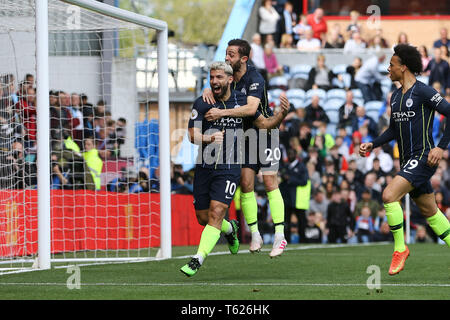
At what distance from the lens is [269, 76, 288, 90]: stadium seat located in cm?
2450

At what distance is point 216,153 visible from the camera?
35.6ft

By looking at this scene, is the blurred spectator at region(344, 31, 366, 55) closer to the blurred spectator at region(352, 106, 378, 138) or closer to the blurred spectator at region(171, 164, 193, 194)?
the blurred spectator at region(352, 106, 378, 138)

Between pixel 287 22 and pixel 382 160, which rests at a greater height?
pixel 287 22

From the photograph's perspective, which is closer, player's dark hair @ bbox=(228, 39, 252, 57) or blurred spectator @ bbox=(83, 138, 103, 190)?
player's dark hair @ bbox=(228, 39, 252, 57)

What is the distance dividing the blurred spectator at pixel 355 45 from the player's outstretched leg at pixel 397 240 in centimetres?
1552

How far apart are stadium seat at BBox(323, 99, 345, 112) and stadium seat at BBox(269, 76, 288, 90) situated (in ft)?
3.91

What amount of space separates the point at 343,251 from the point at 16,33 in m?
5.90

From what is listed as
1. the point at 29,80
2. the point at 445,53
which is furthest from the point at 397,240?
the point at 445,53

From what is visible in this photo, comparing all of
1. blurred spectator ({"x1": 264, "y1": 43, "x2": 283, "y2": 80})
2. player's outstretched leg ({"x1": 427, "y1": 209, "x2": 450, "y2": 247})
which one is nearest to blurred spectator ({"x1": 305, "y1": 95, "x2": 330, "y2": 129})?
blurred spectator ({"x1": 264, "y1": 43, "x2": 283, "y2": 80})

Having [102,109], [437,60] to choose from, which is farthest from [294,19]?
[102,109]

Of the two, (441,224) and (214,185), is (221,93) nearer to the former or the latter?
(214,185)

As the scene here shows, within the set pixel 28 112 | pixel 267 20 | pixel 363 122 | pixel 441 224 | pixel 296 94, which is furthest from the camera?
pixel 267 20

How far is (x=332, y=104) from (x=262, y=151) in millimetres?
11588

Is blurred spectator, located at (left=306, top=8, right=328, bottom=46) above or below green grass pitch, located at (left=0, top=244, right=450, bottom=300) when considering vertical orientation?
above
